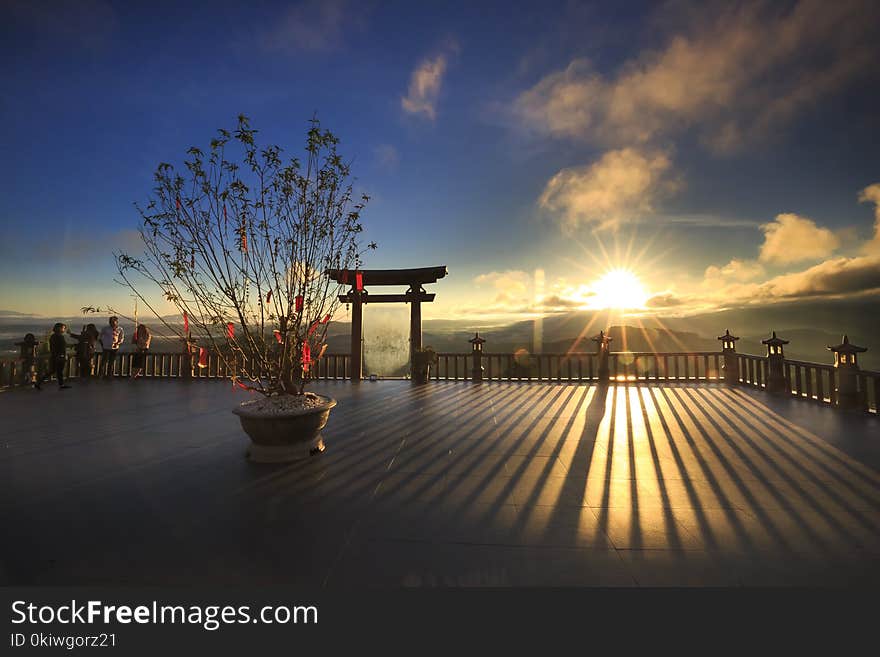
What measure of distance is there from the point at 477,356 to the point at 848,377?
Answer: 818 cm

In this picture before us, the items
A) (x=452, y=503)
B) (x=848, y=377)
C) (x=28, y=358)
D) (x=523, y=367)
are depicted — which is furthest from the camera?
(x=523, y=367)

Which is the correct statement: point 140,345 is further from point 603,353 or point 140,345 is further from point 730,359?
point 730,359

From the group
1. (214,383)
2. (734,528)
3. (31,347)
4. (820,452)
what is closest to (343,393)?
(214,383)

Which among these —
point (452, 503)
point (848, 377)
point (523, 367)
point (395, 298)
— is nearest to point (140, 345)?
point (395, 298)

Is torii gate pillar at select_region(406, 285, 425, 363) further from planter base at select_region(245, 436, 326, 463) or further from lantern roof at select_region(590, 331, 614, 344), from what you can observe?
planter base at select_region(245, 436, 326, 463)

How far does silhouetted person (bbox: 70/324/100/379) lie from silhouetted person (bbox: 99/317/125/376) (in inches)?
10.9

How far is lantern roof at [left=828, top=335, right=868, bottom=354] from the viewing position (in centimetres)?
652

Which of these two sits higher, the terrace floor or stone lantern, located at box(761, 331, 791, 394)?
stone lantern, located at box(761, 331, 791, 394)

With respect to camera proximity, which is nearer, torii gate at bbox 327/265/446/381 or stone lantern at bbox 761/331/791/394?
stone lantern at bbox 761/331/791/394

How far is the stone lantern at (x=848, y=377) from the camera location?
21.3 feet

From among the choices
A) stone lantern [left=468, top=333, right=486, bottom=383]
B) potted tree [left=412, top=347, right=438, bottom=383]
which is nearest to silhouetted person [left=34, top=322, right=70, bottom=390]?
potted tree [left=412, top=347, right=438, bottom=383]

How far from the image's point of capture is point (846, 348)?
6.63 metres

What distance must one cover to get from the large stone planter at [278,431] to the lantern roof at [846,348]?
31.3 ft

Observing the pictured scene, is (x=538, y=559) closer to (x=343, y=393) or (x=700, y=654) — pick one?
(x=700, y=654)
